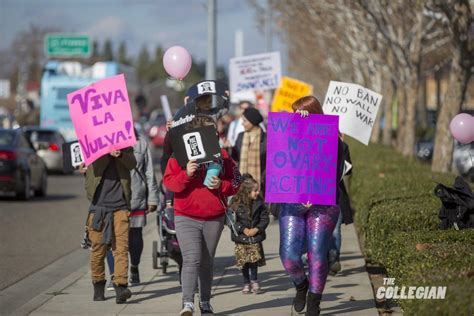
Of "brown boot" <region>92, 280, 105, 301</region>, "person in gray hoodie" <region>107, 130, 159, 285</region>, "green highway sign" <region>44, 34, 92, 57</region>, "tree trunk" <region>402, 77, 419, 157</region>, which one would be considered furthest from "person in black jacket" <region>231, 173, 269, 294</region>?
"green highway sign" <region>44, 34, 92, 57</region>

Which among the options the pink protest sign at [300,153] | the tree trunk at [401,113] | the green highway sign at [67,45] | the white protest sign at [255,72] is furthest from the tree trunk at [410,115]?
the green highway sign at [67,45]

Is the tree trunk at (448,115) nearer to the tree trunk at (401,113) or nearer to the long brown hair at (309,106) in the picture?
the long brown hair at (309,106)

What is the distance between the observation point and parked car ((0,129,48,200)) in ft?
76.5

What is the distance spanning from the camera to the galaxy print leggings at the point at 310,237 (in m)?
8.63

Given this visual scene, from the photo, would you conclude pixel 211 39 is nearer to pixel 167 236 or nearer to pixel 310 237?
pixel 167 236

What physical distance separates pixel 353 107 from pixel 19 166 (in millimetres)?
12368

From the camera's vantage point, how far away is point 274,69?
74.7ft

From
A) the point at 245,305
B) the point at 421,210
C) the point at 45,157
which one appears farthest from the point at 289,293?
the point at 45,157

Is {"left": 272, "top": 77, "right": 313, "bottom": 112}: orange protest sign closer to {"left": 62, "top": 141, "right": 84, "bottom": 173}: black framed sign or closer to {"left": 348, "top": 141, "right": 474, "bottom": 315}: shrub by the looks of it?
{"left": 348, "top": 141, "right": 474, "bottom": 315}: shrub

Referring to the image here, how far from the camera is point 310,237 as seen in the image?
28.4 ft

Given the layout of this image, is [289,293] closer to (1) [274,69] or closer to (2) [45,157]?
(1) [274,69]

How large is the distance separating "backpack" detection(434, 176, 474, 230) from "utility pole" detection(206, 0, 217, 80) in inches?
558

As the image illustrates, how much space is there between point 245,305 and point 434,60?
117 feet

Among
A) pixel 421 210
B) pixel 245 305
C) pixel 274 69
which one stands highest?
pixel 274 69
